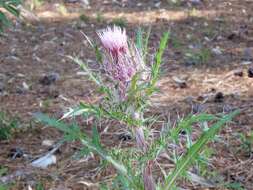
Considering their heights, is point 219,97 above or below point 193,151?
below

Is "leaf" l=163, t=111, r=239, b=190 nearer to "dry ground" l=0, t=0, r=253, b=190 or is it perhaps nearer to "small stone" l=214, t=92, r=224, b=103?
"dry ground" l=0, t=0, r=253, b=190

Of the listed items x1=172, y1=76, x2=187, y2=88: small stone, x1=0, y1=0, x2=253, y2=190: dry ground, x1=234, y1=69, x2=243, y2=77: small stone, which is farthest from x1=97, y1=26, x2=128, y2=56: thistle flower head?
x1=234, y1=69, x2=243, y2=77: small stone

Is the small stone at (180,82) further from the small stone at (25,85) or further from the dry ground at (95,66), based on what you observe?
the small stone at (25,85)

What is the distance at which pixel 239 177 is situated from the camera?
2.95 meters

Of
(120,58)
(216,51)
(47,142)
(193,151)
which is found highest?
(120,58)

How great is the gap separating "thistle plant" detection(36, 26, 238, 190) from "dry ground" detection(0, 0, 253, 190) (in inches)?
4.2

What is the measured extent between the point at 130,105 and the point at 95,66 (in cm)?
27

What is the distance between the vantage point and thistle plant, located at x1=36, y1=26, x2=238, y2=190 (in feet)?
5.50

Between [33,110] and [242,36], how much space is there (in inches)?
105

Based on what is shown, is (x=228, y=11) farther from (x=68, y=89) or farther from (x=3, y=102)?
(x=3, y=102)

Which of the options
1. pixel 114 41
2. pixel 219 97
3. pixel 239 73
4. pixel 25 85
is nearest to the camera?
pixel 114 41

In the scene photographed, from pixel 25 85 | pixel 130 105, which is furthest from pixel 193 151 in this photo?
pixel 25 85

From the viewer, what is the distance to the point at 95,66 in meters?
1.97

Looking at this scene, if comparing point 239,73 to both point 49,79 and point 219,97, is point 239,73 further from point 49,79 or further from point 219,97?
point 49,79
